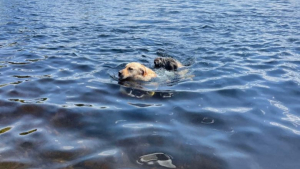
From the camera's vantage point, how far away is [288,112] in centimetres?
476

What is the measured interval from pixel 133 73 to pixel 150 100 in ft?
5.19

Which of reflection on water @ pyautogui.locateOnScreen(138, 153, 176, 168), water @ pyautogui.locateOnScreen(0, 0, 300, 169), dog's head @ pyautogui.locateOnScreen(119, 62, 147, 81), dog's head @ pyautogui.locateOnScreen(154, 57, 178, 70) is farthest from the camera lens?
dog's head @ pyautogui.locateOnScreen(154, 57, 178, 70)

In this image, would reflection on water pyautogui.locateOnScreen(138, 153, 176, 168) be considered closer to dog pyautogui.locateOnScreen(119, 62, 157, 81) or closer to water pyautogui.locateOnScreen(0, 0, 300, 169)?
water pyautogui.locateOnScreen(0, 0, 300, 169)

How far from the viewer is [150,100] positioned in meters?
5.30

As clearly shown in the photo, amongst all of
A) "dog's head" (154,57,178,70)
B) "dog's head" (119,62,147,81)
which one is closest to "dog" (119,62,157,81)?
"dog's head" (119,62,147,81)

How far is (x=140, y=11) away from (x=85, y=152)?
14.1 m

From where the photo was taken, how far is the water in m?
3.55

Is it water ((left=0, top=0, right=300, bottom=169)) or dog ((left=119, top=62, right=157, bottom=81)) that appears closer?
water ((left=0, top=0, right=300, bottom=169))

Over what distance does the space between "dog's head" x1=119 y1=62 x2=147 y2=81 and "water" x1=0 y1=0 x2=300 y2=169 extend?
256 mm

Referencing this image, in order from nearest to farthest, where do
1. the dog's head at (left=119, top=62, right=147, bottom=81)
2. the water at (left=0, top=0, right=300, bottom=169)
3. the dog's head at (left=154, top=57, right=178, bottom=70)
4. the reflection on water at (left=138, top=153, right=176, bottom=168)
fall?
the reflection on water at (left=138, top=153, right=176, bottom=168)
the water at (left=0, top=0, right=300, bottom=169)
the dog's head at (left=119, top=62, right=147, bottom=81)
the dog's head at (left=154, top=57, right=178, bottom=70)

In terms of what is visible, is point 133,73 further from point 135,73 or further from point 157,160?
point 157,160

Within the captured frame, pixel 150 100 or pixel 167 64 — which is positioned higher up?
pixel 167 64

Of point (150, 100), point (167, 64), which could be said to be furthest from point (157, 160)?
point (167, 64)

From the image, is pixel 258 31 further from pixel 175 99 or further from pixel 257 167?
pixel 257 167
